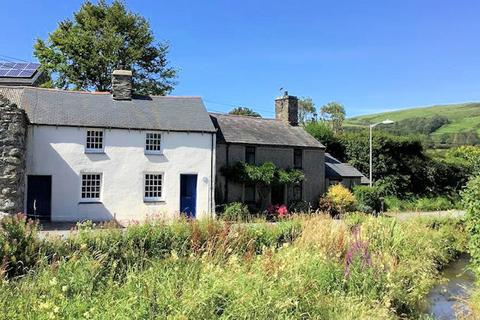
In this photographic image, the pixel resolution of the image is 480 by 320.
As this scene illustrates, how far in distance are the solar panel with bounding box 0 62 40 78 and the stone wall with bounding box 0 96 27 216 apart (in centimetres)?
941

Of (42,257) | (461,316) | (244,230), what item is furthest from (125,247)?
(461,316)

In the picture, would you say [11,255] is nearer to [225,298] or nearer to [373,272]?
[225,298]

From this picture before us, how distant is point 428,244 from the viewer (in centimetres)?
1524

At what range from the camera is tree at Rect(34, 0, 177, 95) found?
3659 cm

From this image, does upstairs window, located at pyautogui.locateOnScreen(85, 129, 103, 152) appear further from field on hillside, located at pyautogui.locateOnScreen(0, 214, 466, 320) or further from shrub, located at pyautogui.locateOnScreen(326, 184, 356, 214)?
shrub, located at pyautogui.locateOnScreen(326, 184, 356, 214)

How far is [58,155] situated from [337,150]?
2411 centimetres

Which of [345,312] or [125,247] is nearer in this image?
[345,312]

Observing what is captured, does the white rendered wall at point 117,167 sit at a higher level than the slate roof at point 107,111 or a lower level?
lower

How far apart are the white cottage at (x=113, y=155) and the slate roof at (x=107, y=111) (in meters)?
0.04

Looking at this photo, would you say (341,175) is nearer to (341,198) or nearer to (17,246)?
(341,198)

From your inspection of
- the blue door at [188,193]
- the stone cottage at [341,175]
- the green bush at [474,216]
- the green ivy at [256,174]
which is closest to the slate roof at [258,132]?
the green ivy at [256,174]

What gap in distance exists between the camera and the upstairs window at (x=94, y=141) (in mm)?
21656

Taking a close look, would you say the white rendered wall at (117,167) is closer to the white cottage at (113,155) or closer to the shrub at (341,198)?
the white cottage at (113,155)

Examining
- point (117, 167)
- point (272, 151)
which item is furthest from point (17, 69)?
point (272, 151)
